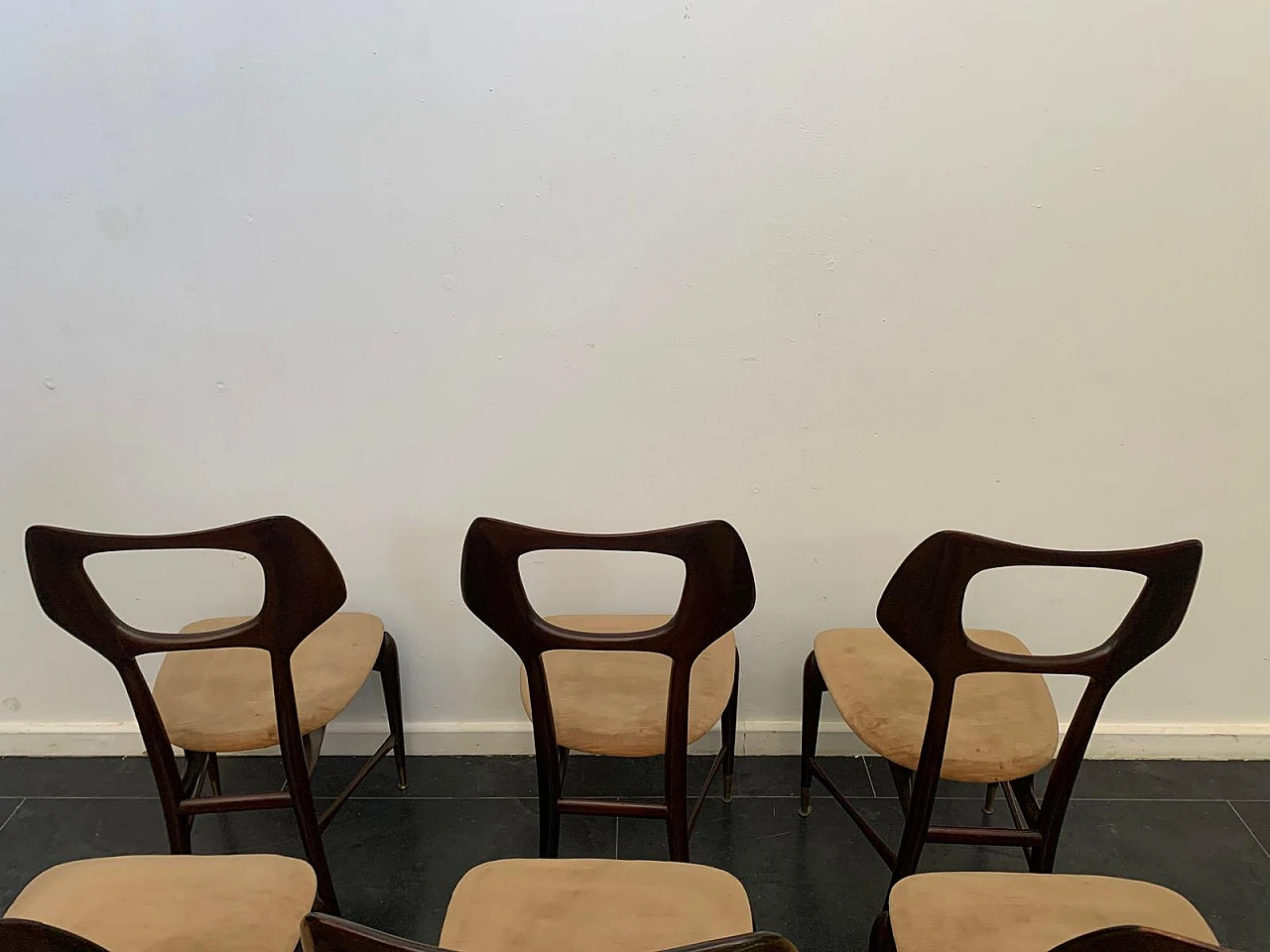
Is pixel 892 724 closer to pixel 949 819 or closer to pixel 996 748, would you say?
pixel 996 748

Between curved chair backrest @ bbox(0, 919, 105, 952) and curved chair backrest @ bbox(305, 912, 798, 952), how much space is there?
0.61 ft

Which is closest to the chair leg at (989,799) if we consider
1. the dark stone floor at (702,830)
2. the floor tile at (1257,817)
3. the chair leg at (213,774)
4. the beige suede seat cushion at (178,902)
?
the dark stone floor at (702,830)

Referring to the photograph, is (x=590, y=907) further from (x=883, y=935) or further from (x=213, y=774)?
(x=213, y=774)

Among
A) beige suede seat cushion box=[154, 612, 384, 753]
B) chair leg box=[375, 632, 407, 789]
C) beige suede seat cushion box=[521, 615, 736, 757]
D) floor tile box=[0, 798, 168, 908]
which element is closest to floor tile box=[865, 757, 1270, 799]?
beige suede seat cushion box=[521, 615, 736, 757]

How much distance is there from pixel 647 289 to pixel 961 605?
2.70ft

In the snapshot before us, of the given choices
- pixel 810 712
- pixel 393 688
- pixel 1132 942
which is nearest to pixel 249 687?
pixel 393 688

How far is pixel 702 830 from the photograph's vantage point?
1.86m

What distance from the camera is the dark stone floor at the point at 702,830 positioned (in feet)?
5.59

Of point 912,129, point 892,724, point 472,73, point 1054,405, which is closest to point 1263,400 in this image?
point 1054,405

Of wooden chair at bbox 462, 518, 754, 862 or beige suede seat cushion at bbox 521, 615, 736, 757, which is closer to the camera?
wooden chair at bbox 462, 518, 754, 862

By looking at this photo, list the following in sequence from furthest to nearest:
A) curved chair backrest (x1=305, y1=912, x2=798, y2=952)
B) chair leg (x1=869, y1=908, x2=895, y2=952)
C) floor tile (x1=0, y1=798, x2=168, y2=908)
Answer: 1. floor tile (x1=0, y1=798, x2=168, y2=908)
2. chair leg (x1=869, y1=908, x2=895, y2=952)
3. curved chair backrest (x1=305, y1=912, x2=798, y2=952)

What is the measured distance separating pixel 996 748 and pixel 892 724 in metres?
0.16

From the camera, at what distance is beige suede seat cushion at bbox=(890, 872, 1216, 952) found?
43.8 inches

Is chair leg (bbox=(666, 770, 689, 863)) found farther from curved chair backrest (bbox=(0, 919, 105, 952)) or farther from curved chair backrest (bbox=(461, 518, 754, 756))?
curved chair backrest (bbox=(0, 919, 105, 952))
